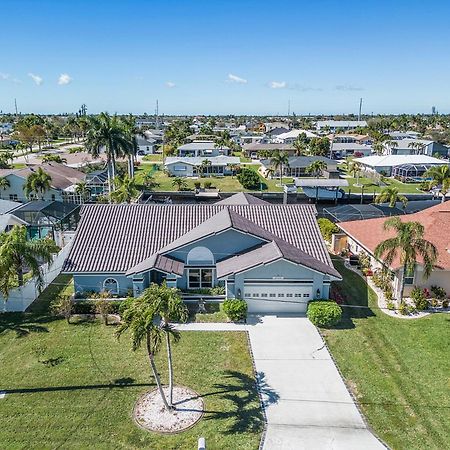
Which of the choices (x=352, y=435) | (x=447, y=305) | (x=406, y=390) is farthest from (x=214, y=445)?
(x=447, y=305)

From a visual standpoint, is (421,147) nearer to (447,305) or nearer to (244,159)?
(244,159)

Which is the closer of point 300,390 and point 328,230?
point 300,390

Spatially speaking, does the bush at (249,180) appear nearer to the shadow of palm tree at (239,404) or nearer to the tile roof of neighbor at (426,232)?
the tile roof of neighbor at (426,232)

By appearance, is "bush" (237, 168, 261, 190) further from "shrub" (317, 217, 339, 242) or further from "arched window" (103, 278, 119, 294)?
"arched window" (103, 278, 119, 294)

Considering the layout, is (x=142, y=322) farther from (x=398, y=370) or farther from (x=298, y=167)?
(x=298, y=167)

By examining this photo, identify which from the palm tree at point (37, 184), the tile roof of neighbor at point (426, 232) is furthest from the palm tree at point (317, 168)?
the palm tree at point (37, 184)

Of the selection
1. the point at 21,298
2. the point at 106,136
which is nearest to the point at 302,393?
the point at 21,298

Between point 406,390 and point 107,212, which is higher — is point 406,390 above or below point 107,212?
below
